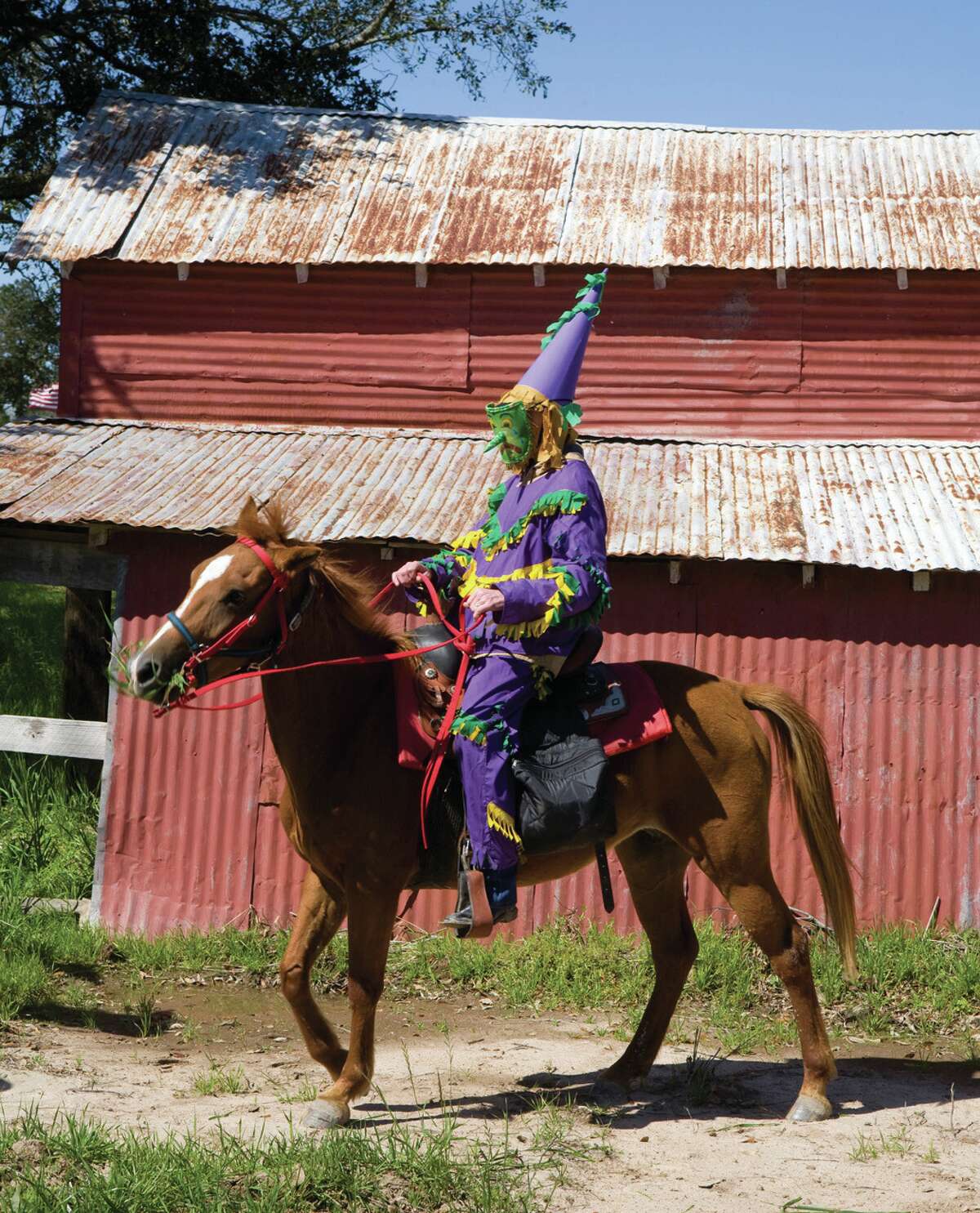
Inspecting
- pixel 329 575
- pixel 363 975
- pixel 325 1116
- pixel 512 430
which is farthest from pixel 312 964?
pixel 512 430

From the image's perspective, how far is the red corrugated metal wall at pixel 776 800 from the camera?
25.8 ft

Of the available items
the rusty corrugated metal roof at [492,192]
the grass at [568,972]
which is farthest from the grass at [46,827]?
the rusty corrugated metal roof at [492,192]

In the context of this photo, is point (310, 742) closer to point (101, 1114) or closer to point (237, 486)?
point (101, 1114)

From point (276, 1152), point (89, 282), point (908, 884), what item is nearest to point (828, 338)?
point (908, 884)

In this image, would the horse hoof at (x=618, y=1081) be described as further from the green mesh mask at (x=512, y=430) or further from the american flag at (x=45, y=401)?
the american flag at (x=45, y=401)

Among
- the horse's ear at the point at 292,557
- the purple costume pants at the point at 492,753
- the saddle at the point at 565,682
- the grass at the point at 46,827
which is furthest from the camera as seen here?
the grass at the point at 46,827

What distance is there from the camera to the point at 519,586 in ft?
15.1

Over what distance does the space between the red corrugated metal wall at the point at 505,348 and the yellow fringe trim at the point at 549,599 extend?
5582 millimetres

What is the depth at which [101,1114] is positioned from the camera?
16.3ft

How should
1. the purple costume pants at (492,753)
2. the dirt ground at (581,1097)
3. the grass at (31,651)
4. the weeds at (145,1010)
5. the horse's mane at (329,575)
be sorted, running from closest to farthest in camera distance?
the dirt ground at (581,1097), the horse's mane at (329,575), the purple costume pants at (492,753), the weeds at (145,1010), the grass at (31,651)

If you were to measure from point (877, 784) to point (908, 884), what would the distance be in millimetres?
678

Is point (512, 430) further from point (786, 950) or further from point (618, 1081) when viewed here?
point (618, 1081)

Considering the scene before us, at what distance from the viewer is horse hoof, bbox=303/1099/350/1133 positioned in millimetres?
4707

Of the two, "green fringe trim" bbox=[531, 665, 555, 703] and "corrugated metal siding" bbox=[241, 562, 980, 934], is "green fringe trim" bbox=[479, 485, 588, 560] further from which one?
"corrugated metal siding" bbox=[241, 562, 980, 934]
